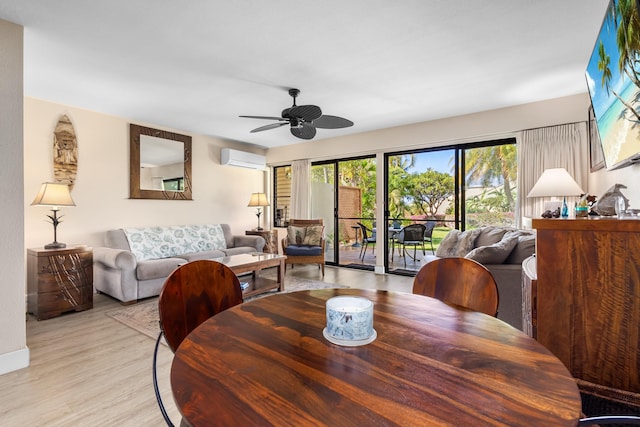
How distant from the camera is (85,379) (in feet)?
6.40

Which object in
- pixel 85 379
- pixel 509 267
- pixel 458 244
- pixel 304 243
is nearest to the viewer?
pixel 85 379

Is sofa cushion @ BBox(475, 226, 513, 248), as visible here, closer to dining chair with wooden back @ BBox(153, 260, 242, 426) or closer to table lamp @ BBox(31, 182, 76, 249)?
dining chair with wooden back @ BBox(153, 260, 242, 426)

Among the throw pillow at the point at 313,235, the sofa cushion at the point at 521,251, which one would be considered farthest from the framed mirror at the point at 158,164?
the sofa cushion at the point at 521,251

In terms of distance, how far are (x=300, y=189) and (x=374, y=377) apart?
5.42 m

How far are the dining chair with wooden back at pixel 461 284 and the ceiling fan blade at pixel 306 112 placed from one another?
78.0 inches

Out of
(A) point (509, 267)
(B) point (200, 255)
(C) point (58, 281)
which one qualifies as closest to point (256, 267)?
(B) point (200, 255)

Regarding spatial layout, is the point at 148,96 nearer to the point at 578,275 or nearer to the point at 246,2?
the point at 246,2

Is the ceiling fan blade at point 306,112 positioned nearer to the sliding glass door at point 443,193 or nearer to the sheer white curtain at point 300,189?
the sliding glass door at point 443,193

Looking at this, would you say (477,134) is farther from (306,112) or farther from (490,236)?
(306,112)

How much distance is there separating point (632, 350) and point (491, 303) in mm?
472

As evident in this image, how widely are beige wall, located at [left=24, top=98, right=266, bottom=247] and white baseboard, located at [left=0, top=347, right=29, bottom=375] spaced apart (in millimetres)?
1971

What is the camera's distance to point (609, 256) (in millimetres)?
1178

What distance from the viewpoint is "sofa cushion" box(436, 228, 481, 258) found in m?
3.45

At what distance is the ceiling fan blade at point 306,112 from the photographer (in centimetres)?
293
